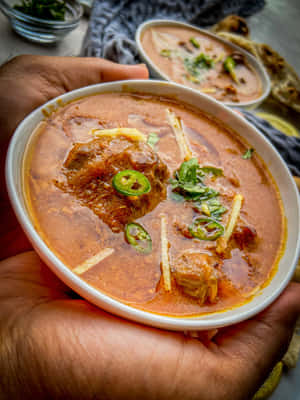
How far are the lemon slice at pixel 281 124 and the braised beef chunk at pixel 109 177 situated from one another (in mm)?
2150

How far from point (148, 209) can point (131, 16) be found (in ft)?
10.3

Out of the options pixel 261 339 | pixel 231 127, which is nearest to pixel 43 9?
pixel 231 127

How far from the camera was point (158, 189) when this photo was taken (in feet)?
5.84

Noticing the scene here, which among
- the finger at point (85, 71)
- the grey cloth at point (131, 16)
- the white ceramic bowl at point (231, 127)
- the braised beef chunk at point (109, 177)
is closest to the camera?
the white ceramic bowl at point (231, 127)

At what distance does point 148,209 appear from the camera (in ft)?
5.65

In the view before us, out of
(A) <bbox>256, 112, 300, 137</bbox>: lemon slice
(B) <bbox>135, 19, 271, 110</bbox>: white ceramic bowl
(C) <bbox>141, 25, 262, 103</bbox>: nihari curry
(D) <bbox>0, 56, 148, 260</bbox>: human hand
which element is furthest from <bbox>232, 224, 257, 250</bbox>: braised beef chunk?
(C) <bbox>141, 25, 262, 103</bbox>: nihari curry

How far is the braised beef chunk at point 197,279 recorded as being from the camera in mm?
1512

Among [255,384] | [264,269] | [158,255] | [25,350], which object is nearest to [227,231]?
[264,269]

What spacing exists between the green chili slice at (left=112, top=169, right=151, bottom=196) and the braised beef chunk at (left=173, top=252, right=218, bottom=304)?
1.31ft

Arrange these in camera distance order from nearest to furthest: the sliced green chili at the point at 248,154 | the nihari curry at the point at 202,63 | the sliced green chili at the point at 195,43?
the sliced green chili at the point at 248,154
the nihari curry at the point at 202,63
the sliced green chili at the point at 195,43

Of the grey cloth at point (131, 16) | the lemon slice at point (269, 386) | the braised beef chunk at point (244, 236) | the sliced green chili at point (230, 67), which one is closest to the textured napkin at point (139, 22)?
the grey cloth at point (131, 16)

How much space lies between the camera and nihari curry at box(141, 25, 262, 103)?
146 inches

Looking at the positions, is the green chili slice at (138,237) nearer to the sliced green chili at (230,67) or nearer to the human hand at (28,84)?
the human hand at (28,84)

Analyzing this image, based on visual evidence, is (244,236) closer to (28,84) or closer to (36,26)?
(28,84)
